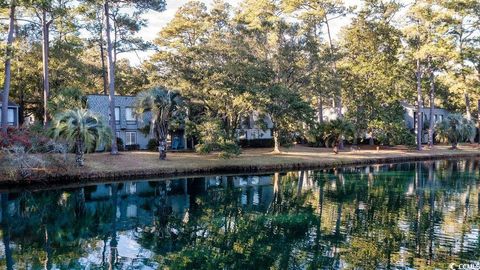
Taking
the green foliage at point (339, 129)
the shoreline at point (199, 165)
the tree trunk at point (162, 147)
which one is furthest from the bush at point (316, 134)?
the tree trunk at point (162, 147)

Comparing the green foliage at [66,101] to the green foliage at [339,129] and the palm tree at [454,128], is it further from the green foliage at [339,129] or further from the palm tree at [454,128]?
the palm tree at [454,128]

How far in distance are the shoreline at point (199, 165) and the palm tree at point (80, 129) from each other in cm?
174

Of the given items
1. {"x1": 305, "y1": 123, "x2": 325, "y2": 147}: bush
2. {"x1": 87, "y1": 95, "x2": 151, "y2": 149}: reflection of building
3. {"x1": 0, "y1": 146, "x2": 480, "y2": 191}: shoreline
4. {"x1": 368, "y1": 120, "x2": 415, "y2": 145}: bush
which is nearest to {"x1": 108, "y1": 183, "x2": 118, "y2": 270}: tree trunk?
{"x1": 0, "y1": 146, "x2": 480, "y2": 191}: shoreline

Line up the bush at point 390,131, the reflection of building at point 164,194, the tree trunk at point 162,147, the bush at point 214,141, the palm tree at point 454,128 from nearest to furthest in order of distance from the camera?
1. the reflection of building at point 164,194
2. the tree trunk at point 162,147
3. the bush at point 214,141
4. the bush at point 390,131
5. the palm tree at point 454,128

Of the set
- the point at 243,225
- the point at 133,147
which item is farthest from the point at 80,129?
the point at 133,147

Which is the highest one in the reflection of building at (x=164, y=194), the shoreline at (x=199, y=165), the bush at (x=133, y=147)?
the bush at (x=133, y=147)

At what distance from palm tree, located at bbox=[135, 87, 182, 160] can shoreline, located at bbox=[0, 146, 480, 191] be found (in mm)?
2430

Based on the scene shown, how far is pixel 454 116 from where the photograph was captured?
5744 centimetres

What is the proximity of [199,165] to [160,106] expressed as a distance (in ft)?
17.7

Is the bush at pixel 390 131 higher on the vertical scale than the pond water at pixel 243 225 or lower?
higher

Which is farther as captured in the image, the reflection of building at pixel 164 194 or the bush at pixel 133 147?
the bush at pixel 133 147

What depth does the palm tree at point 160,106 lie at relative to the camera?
35.0m

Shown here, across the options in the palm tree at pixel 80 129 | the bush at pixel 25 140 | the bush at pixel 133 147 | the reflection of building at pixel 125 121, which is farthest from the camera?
the bush at pixel 133 147

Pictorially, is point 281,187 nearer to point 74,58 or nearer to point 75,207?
point 75,207
